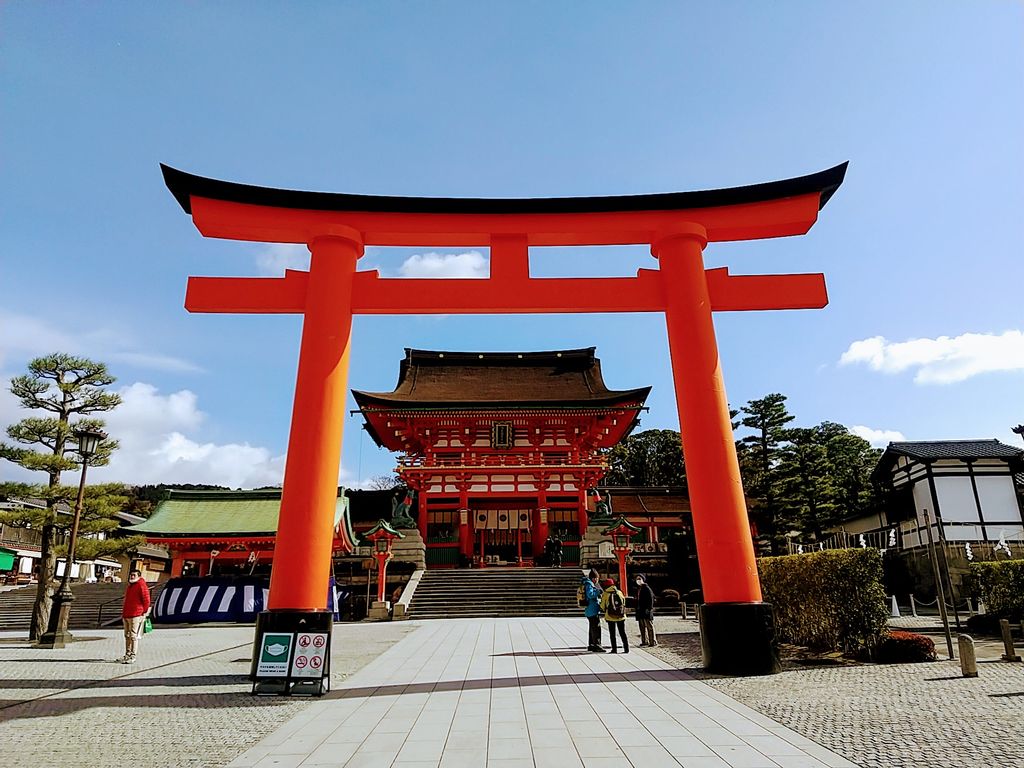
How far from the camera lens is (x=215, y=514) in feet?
76.9

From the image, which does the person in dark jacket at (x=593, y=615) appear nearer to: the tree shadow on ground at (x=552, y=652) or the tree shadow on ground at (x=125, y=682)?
the tree shadow on ground at (x=552, y=652)

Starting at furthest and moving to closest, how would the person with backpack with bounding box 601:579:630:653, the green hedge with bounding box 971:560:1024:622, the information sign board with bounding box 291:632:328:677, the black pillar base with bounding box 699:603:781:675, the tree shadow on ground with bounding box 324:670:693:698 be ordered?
the green hedge with bounding box 971:560:1024:622, the person with backpack with bounding box 601:579:630:653, the black pillar base with bounding box 699:603:781:675, the tree shadow on ground with bounding box 324:670:693:698, the information sign board with bounding box 291:632:328:677

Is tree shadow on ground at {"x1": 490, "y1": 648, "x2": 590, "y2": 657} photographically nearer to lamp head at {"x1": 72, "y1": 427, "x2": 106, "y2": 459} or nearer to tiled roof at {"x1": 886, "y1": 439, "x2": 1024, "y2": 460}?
lamp head at {"x1": 72, "y1": 427, "x2": 106, "y2": 459}

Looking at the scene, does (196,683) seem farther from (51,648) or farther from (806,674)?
(806,674)

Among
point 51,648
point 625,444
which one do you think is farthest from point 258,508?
point 625,444

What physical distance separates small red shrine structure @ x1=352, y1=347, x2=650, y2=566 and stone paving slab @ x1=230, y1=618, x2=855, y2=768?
16587mm

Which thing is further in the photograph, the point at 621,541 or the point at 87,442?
the point at 621,541

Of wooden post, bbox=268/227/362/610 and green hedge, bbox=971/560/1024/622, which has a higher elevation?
wooden post, bbox=268/227/362/610

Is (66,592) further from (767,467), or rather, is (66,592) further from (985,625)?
(767,467)

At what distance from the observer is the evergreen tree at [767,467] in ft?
90.4

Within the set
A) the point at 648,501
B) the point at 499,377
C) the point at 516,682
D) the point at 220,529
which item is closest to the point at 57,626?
the point at 220,529

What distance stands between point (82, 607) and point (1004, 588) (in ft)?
85.5

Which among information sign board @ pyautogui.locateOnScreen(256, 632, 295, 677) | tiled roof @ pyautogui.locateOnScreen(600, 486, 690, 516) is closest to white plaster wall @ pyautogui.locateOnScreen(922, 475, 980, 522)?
tiled roof @ pyautogui.locateOnScreen(600, 486, 690, 516)

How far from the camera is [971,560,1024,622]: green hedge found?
39.3ft
